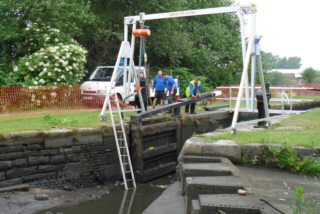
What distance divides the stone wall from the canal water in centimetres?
79

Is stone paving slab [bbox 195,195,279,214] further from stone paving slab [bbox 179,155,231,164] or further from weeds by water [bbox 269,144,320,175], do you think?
weeds by water [bbox 269,144,320,175]

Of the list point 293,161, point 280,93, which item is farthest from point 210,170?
point 280,93

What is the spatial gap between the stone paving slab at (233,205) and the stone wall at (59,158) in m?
5.28

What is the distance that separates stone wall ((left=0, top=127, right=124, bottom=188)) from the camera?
26.9 feet

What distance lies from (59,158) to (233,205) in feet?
19.0

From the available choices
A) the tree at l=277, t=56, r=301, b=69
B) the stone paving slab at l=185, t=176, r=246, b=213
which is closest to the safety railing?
the stone paving slab at l=185, t=176, r=246, b=213

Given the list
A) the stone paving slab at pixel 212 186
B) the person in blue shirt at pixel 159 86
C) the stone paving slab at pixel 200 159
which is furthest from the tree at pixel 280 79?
the stone paving slab at pixel 212 186

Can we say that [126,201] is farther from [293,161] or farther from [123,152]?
[293,161]

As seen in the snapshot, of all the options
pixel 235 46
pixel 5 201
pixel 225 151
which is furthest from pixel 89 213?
pixel 235 46

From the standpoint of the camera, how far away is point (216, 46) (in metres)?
27.2

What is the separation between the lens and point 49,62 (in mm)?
13836

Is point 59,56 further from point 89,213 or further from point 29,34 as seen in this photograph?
point 89,213

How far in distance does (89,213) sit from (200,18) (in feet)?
75.5

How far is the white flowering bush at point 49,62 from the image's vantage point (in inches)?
535
